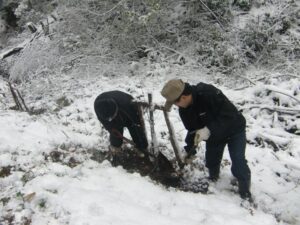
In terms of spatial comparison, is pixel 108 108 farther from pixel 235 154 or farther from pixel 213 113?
pixel 235 154

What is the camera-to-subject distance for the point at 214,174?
536cm

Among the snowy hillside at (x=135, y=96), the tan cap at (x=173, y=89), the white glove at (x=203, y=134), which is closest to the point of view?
the tan cap at (x=173, y=89)

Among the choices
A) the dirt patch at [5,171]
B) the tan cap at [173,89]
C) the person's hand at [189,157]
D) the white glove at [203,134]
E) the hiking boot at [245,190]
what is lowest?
the hiking boot at [245,190]

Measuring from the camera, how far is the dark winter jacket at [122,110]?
5.09 meters

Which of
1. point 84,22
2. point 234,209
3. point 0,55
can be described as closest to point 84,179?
point 234,209

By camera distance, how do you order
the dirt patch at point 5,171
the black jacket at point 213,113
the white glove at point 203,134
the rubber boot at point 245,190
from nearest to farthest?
the black jacket at point 213,113, the white glove at point 203,134, the rubber boot at point 245,190, the dirt patch at point 5,171

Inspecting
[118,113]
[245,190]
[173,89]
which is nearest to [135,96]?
[118,113]

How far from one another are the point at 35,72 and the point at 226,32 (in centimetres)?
501

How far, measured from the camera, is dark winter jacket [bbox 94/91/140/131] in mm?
5094

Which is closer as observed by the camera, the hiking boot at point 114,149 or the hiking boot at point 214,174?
the hiking boot at point 214,174

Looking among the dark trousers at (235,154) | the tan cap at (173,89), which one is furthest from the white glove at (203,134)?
the tan cap at (173,89)

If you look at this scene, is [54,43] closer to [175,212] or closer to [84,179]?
[84,179]

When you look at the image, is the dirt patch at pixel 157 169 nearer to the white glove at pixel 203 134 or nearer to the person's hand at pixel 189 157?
the person's hand at pixel 189 157

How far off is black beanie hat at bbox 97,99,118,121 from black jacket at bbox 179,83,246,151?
0.97 meters
